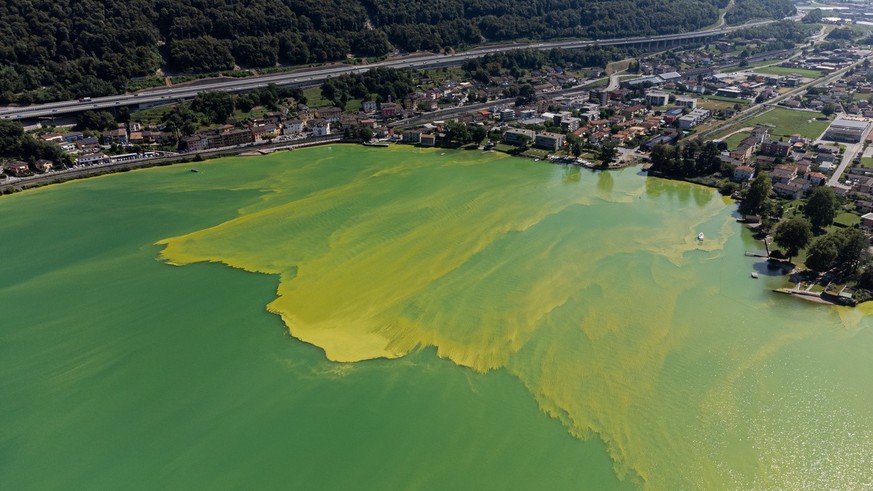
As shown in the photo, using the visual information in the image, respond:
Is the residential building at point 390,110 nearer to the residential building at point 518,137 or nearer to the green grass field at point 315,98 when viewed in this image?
the green grass field at point 315,98

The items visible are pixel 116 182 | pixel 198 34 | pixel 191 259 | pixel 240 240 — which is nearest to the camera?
pixel 191 259

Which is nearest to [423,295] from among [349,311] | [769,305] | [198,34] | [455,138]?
[349,311]

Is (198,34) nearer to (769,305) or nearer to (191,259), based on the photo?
(191,259)

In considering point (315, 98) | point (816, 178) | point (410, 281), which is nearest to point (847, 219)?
point (816, 178)

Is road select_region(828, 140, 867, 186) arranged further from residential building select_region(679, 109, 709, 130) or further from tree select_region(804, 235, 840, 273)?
tree select_region(804, 235, 840, 273)

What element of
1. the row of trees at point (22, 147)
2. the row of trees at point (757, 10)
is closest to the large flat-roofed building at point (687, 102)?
the row of trees at point (22, 147)

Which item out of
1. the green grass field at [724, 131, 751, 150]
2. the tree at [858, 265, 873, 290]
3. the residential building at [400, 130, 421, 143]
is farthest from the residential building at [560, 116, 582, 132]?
the tree at [858, 265, 873, 290]
